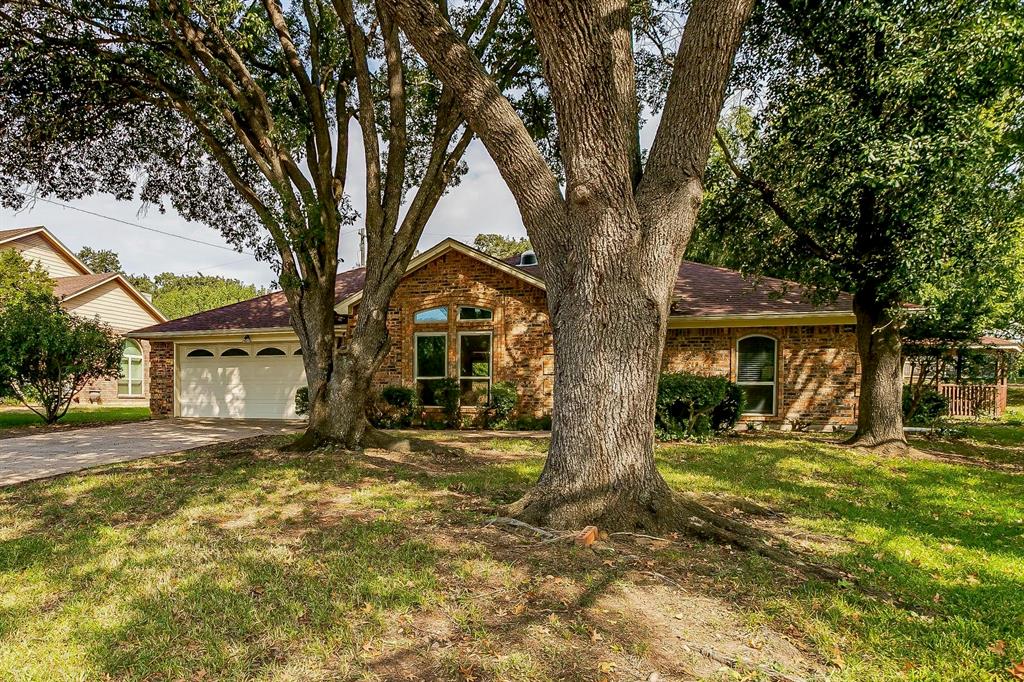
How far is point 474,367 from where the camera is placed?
13.9m

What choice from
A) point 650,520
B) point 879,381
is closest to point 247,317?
point 650,520

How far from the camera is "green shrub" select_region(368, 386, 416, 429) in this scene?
13617 mm

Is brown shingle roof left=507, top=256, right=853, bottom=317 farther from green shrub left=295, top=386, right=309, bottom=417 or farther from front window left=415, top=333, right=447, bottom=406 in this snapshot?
green shrub left=295, top=386, right=309, bottom=417

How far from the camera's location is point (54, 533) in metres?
4.92

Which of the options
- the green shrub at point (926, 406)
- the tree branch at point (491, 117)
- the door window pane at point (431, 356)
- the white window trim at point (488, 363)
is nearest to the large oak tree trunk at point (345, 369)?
the white window trim at point (488, 363)

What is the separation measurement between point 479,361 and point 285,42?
25.9 ft

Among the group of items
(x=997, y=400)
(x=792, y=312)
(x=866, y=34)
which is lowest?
(x=997, y=400)

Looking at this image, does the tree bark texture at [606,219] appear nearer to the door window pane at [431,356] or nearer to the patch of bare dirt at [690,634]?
the patch of bare dirt at [690,634]

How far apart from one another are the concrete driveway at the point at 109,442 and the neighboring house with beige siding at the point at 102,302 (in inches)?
460

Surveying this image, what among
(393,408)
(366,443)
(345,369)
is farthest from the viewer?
(393,408)

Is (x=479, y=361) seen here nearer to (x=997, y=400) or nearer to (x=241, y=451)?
(x=241, y=451)

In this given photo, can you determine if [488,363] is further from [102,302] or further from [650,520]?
[102,302]

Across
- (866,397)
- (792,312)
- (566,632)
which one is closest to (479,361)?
(792,312)

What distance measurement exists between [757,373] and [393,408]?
9.03 metres
